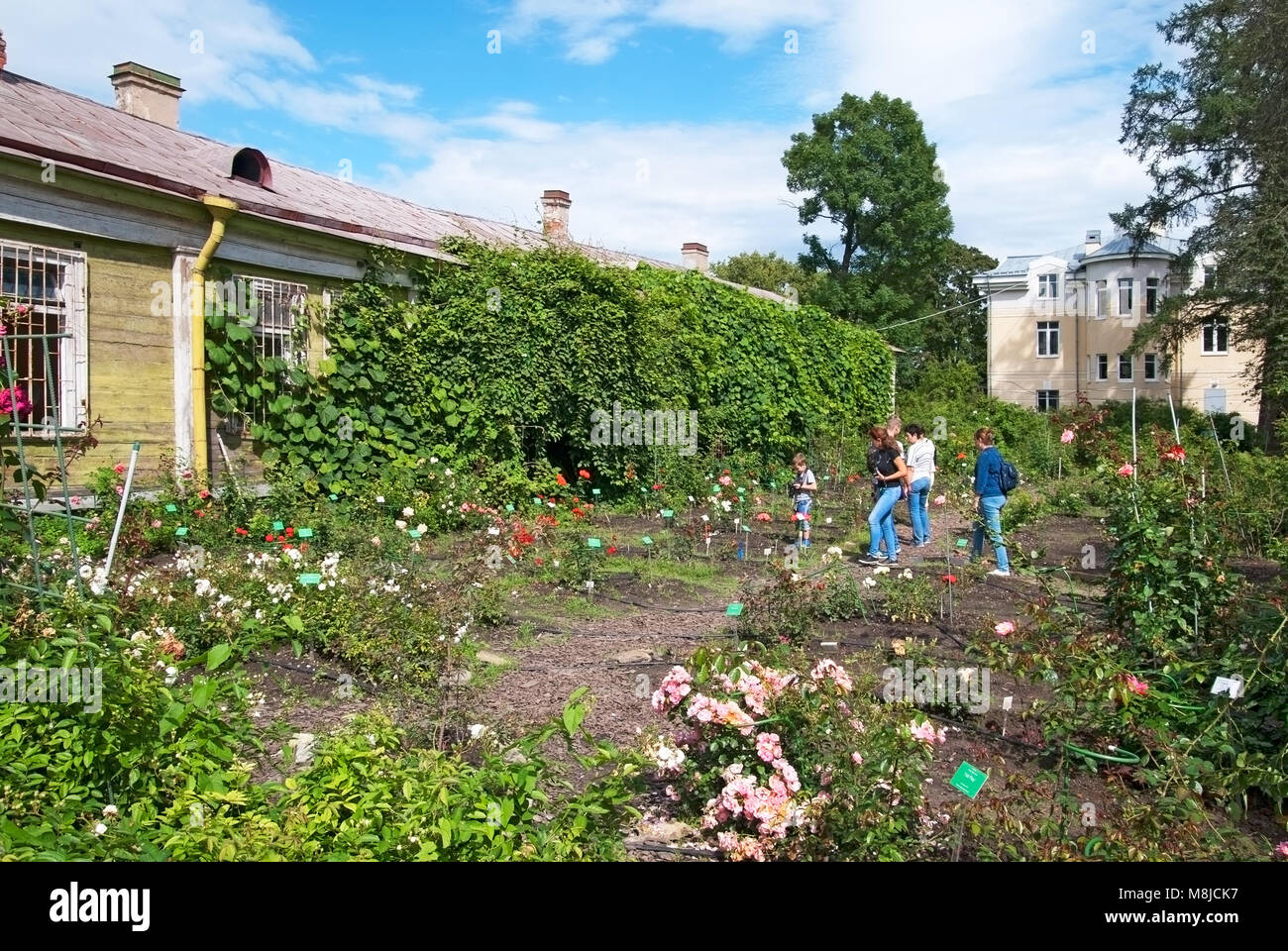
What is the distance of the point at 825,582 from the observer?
7430 mm

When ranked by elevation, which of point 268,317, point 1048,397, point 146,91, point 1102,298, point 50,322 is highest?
point 1102,298

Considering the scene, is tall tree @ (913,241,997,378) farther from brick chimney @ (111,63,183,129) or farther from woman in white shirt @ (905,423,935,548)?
brick chimney @ (111,63,183,129)

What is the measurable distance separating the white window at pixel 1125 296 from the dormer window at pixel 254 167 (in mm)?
40051

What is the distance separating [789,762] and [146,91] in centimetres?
1389

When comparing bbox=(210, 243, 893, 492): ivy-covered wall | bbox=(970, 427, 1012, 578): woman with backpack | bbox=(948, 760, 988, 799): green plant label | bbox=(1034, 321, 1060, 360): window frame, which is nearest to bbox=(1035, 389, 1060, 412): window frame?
bbox=(1034, 321, 1060, 360): window frame

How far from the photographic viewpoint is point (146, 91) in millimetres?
13602

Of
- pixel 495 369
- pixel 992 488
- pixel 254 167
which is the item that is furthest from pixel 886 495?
pixel 254 167

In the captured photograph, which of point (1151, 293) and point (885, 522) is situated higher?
point (1151, 293)

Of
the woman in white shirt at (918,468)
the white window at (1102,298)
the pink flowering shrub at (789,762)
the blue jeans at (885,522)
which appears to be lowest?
the pink flowering shrub at (789,762)

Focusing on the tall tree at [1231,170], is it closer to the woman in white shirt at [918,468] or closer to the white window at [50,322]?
the woman in white shirt at [918,468]

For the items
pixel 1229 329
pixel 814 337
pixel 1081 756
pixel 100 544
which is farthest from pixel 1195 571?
pixel 1229 329

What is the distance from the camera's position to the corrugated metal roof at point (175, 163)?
335 inches

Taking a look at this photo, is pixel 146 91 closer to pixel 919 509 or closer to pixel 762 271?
pixel 919 509

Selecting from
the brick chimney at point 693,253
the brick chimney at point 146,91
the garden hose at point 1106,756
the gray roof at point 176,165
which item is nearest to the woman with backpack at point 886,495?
the gray roof at point 176,165
